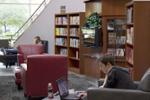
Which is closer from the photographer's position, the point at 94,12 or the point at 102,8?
the point at 102,8

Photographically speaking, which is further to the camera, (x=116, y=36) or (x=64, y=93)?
(x=116, y=36)

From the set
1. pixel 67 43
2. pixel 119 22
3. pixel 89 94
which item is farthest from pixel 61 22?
pixel 89 94

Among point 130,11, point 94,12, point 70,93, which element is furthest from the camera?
point 94,12

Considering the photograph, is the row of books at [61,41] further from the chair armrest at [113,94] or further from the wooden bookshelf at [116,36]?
the chair armrest at [113,94]

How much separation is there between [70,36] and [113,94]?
21.1 feet

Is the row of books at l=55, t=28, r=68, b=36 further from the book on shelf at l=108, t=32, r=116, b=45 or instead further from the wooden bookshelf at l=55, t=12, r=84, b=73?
the book on shelf at l=108, t=32, r=116, b=45

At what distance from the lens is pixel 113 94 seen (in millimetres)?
4070

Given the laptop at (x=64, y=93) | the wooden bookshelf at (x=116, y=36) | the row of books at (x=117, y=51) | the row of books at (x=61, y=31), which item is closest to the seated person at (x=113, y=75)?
the laptop at (x=64, y=93)

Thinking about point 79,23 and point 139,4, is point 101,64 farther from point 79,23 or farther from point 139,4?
point 79,23

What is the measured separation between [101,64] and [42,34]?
873cm

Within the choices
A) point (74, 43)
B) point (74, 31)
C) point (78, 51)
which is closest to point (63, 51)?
point (74, 43)

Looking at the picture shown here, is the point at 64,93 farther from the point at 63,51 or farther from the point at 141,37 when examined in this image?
the point at 63,51

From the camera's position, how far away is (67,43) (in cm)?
1056

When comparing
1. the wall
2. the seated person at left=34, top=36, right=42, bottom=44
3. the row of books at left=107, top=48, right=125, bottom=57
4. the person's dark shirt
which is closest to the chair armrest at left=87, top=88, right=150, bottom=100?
the person's dark shirt
